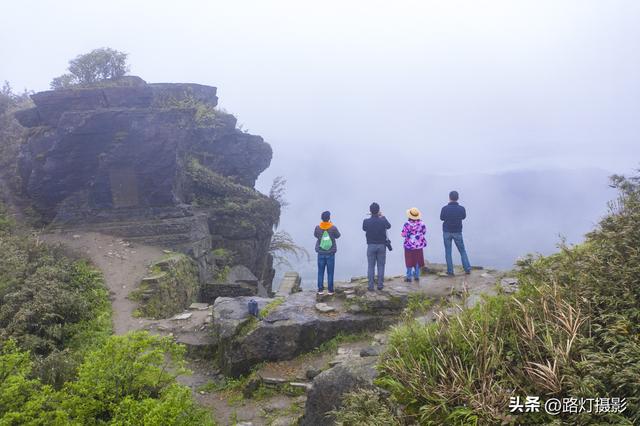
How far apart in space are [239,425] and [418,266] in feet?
20.6

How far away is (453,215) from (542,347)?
5825 millimetres

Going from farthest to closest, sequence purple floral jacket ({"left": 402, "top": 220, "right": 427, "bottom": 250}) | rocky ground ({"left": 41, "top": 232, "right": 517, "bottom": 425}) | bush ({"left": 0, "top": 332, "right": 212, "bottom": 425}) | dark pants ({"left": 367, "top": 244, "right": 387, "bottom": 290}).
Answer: purple floral jacket ({"left": 402, "top": 220, "right": 427, "bottom": 250}), dark pants ({"left": 367, "top": 244, "right": 387, "bottom": 290}), rocky ground ({"left": 41, "top": 232, "right": 517, "bottom": 425}), bush ({"left": 0, "top": 332, "right": 212, "bottom": 425})

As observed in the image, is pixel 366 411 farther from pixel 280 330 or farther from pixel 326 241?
pixel 326 241

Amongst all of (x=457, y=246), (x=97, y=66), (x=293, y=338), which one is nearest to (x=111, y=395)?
(x=293, y=338)

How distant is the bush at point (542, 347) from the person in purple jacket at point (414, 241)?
4.58 m

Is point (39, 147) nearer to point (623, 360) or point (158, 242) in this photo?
point (158, 242)

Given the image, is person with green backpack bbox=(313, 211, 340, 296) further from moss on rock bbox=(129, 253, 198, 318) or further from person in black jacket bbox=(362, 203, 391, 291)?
moss on rock bbox=(129, 253, 198, 318)

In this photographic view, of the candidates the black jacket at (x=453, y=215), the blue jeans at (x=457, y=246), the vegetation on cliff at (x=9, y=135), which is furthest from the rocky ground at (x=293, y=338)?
the vegetation on cliff at (x=9, y=135)

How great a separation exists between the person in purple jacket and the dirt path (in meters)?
8.07

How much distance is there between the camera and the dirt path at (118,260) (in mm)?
12344

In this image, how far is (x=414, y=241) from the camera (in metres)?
10.8

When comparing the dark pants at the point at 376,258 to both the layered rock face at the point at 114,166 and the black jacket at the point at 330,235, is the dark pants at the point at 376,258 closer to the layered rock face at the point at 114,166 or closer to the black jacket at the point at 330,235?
the black jacket at the point at 330,235

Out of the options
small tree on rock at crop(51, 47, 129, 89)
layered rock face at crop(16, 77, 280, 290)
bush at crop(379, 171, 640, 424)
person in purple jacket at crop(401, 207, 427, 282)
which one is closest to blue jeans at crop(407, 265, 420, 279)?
person in purple jacket at crop(401, 207, 427, 282)

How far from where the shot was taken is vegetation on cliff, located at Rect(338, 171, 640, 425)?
405cm
